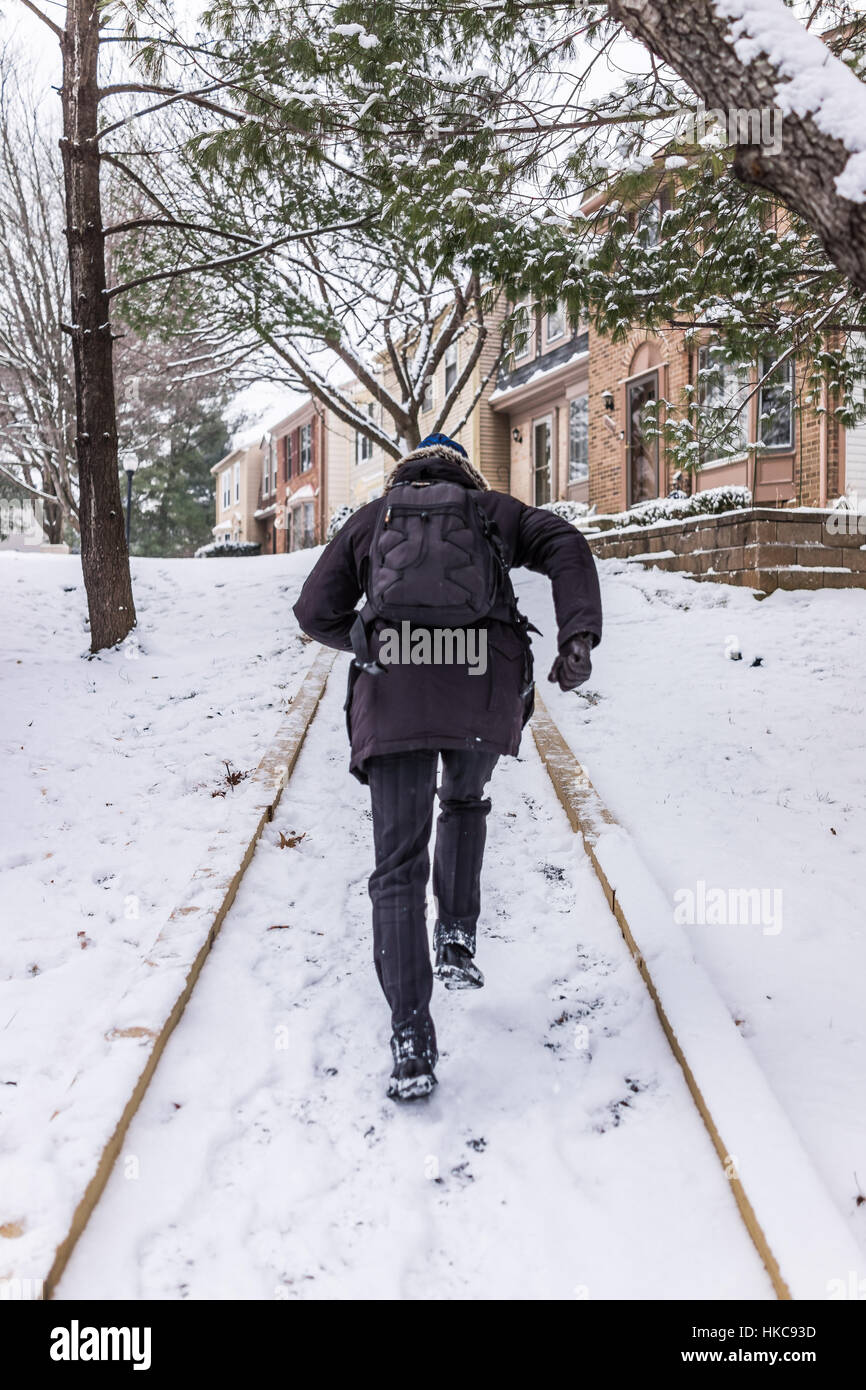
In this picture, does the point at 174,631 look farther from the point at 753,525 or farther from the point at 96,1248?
the point at 96,1248

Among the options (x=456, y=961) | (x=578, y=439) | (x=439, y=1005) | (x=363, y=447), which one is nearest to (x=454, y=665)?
(x=456, y=961)

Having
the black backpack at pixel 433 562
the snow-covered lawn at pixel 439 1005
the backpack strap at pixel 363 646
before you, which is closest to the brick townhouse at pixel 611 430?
the snow-covered lawn at pixel 439 1005

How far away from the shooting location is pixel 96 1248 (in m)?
2.12

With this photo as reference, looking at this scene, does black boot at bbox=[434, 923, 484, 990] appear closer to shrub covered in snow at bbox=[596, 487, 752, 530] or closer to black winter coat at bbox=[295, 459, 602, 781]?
black winter coat at bbox=[295, 459, 602, 781]

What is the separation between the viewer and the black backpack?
2.61 metres

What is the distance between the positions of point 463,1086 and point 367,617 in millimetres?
1520

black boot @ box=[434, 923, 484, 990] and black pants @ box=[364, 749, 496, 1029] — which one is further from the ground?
black pants @ box=[364, 749, 496, 1029]

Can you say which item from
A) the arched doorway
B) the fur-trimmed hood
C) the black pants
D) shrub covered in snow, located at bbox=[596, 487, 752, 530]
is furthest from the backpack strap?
the arched doorway

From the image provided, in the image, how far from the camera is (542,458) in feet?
69.1

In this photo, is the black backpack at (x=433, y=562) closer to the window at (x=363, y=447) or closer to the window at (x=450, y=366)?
the window at (x=450, y=366)

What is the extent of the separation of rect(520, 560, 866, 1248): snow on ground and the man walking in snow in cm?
121

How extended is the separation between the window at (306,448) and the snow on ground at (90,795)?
2455cm

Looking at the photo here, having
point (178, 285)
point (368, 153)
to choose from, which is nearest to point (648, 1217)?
point (368, 153)

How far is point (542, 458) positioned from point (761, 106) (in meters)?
18.7
